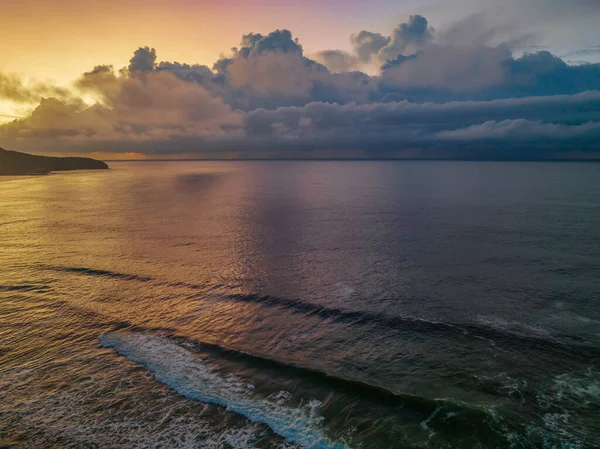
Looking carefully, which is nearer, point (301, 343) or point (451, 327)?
point (301, 343)

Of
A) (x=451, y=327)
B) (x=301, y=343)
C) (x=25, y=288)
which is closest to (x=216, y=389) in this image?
(x=301, y=343)

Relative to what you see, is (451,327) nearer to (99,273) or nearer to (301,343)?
(301,343)

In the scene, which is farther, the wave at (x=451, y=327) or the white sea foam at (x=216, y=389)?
the wave at (x=451, y=327)

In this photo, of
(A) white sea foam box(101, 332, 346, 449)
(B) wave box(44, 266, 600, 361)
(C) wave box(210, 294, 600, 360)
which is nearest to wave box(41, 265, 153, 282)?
(B) wave box(44, 266, 600, 361)

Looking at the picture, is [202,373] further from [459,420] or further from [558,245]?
[558,245]

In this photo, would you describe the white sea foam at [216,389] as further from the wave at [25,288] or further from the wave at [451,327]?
the wave at [25,288]

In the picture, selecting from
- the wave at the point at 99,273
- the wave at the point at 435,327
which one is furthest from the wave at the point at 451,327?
the wave at the point at 99,273
